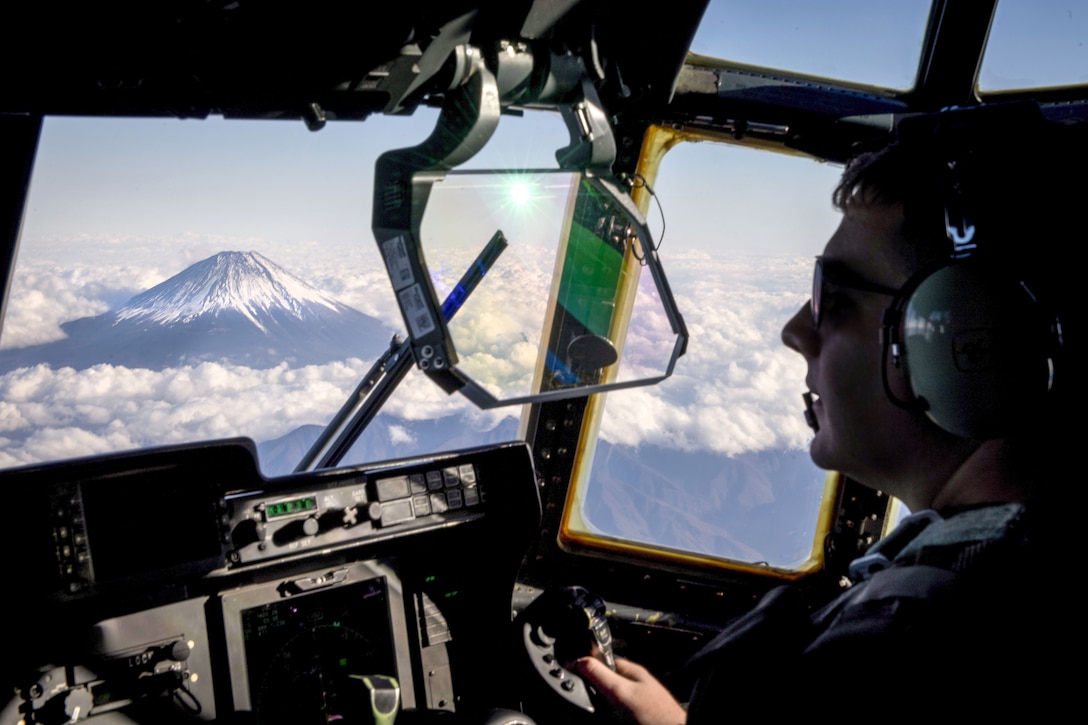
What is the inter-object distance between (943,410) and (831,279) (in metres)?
0.31

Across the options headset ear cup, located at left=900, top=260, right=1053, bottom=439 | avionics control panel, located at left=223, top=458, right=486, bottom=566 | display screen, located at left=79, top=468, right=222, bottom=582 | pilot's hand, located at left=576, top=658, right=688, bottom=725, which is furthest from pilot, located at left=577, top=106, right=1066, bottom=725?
display screen, located at left=79, top=468, right=222, bottom=582

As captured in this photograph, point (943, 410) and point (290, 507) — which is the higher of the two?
point (943, 410)

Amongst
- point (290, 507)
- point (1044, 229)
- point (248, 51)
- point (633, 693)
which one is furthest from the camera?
point (290, 507)

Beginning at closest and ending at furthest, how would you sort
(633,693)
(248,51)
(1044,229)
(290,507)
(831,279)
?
(1044,229), (831,279), (248,51), (633,693), (290,507)

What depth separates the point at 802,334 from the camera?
1285 millimetres

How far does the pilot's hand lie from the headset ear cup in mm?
857

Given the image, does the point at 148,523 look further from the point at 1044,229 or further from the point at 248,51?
the point at 1044,229

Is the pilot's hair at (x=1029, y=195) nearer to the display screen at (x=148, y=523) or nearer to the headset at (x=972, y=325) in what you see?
the headset at (x=972, y=325)

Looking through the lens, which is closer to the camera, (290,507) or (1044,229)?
(1044,229)

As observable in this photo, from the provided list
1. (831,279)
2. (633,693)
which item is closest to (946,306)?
(831,279)

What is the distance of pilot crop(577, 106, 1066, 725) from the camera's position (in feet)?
2.56

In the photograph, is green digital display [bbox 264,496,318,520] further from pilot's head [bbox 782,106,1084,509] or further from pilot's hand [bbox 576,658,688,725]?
pilot's head [bbox 782,106,1084,509]

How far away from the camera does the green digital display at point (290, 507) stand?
1712mm

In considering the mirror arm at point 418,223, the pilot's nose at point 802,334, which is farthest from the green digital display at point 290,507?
the pilot's nose at point 802,334
